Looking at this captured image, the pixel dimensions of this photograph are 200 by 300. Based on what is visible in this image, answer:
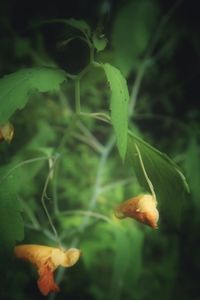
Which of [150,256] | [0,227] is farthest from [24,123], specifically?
[0,227]

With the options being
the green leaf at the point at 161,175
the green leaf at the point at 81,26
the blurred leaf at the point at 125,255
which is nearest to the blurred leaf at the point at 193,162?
the blurred leaf at the point at 125,255

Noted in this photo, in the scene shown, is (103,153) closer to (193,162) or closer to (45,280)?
(193,162)

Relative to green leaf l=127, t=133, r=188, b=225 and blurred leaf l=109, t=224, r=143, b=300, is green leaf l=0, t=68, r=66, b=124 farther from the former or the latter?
blurred leaf l=109, t=224, r=143, b=300

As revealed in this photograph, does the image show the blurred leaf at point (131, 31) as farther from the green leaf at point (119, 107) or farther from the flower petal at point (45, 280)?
the flower petal at point (45, 280)

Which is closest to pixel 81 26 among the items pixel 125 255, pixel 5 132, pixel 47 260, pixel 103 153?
pixel 5 132

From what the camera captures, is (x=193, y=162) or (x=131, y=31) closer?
(x=131, y=31)

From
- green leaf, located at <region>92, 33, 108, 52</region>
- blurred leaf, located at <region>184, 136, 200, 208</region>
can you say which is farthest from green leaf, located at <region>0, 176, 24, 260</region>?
blurred leaf, located at <region>184, 136, 200, 208</region>
